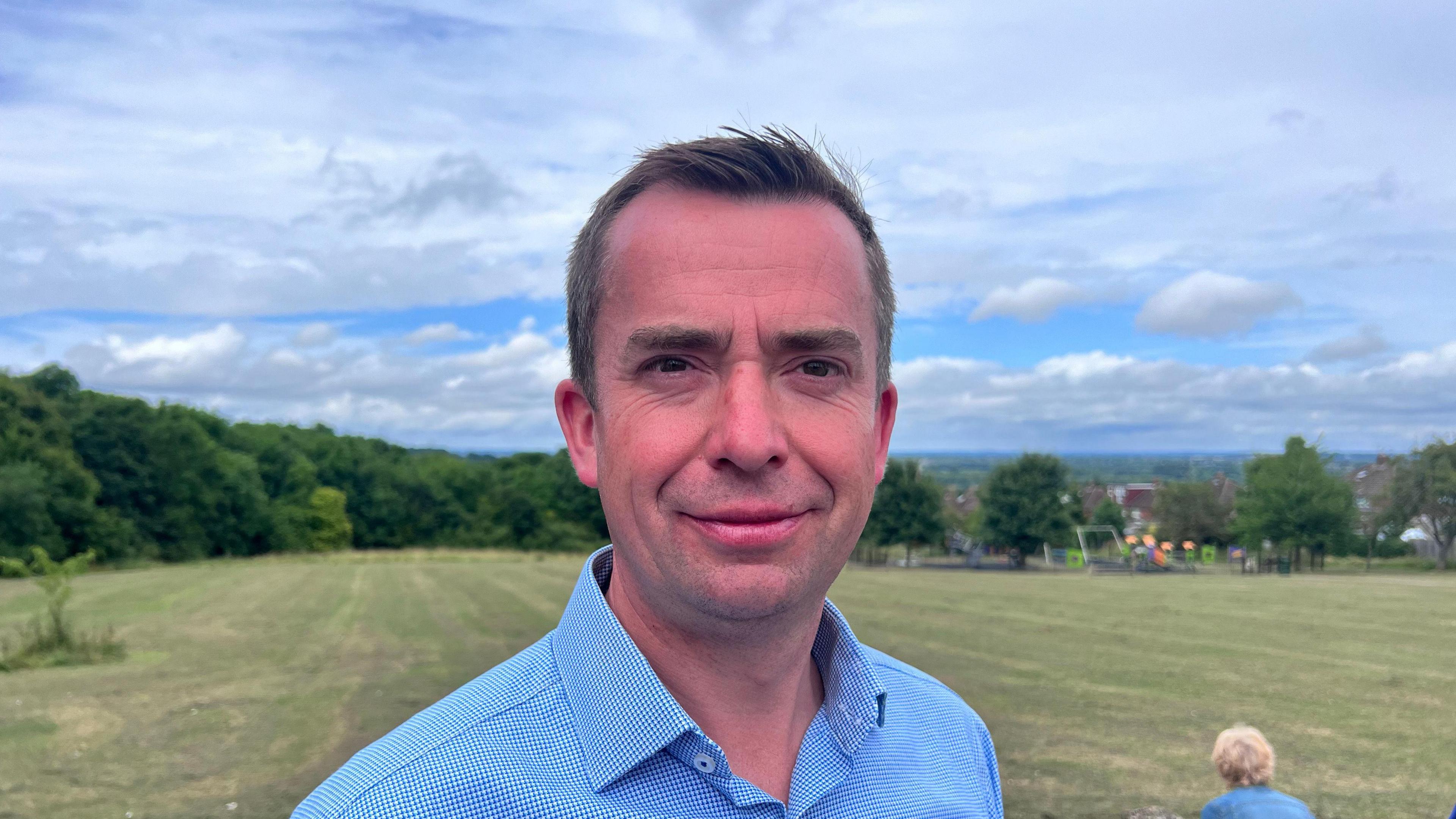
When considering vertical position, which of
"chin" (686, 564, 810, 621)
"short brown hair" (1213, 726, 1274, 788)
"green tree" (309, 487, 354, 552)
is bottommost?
"green tree" (309, 487, 354, 552)

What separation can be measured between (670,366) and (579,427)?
341mm

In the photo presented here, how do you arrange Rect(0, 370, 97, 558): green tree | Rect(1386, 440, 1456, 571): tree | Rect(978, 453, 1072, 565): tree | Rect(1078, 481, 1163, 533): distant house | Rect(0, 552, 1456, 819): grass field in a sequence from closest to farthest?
Rect(0, 552, 1456, 819): grass field → Rect(1386, 440, 1456, 571): tree → Rect(0, 370, 97, 558): green tree → Rect(978, 453, 1072, 565): tree → Rect(1078, 481, 1163, 533): distant house

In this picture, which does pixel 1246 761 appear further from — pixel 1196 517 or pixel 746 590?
pixel 1196 517

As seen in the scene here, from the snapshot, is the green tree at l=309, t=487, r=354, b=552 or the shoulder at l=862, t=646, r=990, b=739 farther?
the green tree at l=309, t=487, r=354, b=552

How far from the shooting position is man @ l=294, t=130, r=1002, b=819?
165 cm

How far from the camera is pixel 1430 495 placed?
56781 mm

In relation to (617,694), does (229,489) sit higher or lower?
lower

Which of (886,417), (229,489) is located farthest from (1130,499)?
(886,417)

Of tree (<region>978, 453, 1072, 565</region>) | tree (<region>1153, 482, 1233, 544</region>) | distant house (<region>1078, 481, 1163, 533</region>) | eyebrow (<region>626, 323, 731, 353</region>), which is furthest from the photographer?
distant house (<region>1078, 481, 1163, 533</region>)

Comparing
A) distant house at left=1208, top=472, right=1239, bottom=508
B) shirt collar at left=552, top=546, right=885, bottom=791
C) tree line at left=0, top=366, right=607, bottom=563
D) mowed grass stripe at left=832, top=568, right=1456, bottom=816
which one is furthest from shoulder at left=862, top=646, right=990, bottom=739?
distant house at left=1208, top=472, right=1239, bottom=508

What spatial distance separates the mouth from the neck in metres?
0.17

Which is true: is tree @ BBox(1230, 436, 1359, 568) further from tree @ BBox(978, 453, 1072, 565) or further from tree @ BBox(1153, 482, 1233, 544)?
tree @ BBox(1153, 482, 1233, 544)

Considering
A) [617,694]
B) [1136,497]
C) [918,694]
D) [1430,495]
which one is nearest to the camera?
[617,694]

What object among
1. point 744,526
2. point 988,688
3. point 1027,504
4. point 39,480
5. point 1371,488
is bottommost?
point 988,688
